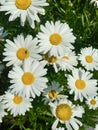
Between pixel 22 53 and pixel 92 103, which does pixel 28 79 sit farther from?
pixel 92 103

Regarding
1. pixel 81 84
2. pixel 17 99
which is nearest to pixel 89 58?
pixel 81 84

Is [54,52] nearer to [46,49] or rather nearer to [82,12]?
[46,49]

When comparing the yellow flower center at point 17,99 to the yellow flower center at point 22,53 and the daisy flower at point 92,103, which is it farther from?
the daisy flower at point 92,103

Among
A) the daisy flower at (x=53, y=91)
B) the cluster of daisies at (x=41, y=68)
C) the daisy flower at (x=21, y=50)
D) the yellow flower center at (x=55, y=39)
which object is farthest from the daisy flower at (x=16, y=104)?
the yellow flower center at (x=55, y=39)

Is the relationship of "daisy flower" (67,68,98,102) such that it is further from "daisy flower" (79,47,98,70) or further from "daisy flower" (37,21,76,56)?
"daisy flower" (37,21,76,56)

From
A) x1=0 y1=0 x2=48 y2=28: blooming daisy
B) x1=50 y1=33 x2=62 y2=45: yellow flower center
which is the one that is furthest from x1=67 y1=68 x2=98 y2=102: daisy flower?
x1=0 y1=0 x2=48 y2=28: blooming daisy

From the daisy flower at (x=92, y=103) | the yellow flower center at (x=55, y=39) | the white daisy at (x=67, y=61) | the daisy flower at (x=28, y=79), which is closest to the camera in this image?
the daisy flower at (x=28, y=79)

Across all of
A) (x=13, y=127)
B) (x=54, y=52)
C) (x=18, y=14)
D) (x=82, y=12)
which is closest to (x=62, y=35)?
(x=54, y=52)
